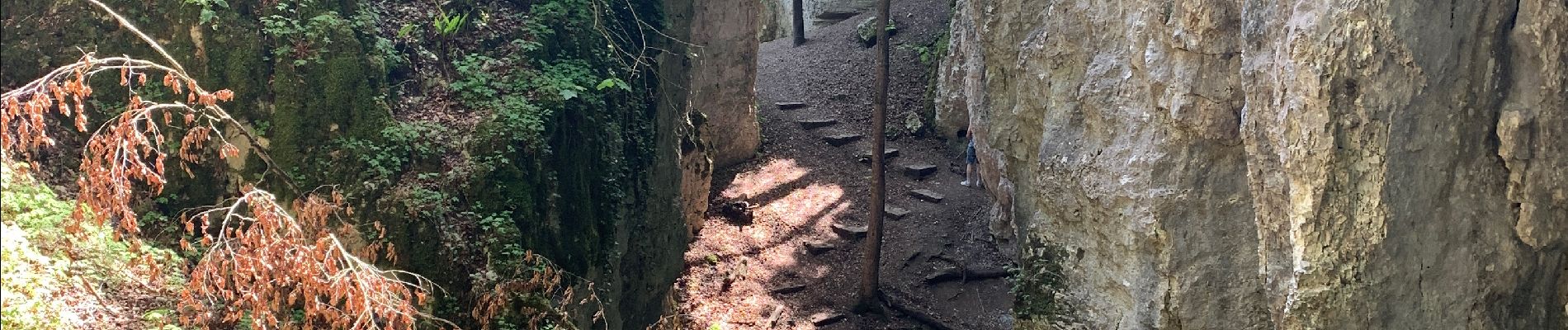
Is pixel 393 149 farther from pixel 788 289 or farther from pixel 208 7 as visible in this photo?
pixel 788 289

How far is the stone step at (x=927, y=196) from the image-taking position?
1641 centimetres

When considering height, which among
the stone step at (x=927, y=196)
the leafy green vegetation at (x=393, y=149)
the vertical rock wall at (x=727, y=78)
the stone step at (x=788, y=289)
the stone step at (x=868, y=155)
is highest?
the leafy green vegetation at (x=393, y=149)

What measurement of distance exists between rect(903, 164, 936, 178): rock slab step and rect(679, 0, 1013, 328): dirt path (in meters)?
0.10

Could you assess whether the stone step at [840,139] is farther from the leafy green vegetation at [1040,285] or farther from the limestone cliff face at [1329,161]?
the limestone cliff face at [1329,161]

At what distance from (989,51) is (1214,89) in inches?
177

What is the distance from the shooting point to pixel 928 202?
1641 cm

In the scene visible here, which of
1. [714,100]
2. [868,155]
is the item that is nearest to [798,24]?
[868,155]

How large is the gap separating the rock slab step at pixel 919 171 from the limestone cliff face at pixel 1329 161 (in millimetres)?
7251

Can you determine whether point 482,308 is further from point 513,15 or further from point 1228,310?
point 1228,310

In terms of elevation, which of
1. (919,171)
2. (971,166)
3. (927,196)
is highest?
(971,166)

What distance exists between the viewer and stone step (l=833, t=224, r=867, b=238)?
15.2 m

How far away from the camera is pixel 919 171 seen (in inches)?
678

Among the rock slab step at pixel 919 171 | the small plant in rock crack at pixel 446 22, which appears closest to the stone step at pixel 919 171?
the rock slab step at pixel 919 171

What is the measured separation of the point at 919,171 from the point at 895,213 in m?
1.57
